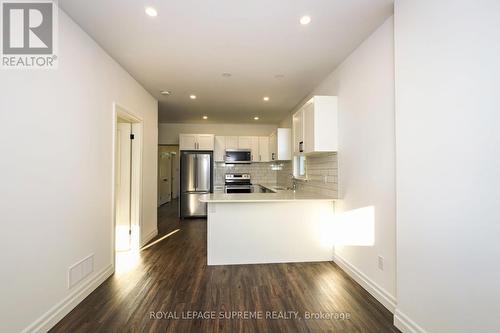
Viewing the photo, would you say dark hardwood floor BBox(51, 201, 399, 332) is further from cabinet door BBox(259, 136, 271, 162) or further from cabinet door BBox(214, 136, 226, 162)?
cabinet door BBox(259, 136, 271, 162)

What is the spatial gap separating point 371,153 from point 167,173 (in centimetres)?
765

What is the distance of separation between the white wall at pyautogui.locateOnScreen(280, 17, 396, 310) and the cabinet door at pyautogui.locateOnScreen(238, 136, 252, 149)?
3.43 metres

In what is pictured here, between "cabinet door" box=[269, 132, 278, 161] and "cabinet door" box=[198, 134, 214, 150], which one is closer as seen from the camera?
"cabinet door" box=[269, 132, 278, 161]

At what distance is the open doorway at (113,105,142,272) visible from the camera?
3.38m

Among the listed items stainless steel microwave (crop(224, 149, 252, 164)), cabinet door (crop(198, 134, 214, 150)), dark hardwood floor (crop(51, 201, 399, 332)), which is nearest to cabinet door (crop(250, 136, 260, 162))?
stainless steel microwave (crop(224, 149, 252, 164))

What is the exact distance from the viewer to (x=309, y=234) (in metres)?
3.08

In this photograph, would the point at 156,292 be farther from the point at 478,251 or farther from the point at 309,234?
the point at 478,251

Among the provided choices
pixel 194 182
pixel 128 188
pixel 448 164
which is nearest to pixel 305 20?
pixel 448 164

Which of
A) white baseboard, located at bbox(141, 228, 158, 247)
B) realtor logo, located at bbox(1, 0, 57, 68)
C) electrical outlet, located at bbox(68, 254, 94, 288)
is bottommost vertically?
white baseboard, located at bbox(141, 228, 158, 247)

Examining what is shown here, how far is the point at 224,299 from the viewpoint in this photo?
214 centimetres

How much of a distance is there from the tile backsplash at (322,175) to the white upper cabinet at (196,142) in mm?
2656

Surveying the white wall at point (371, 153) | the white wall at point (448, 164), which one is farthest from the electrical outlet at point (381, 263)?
the white wall at point (448, 164)

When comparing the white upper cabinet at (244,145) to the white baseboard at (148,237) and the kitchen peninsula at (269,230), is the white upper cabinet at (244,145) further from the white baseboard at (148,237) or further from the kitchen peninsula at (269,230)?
the kitchen peninsula at (269,230)

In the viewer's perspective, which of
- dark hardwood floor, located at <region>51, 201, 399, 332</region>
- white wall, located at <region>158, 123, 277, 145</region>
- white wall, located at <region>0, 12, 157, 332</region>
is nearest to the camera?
white wall, located at <region>0, 12, 157, 332</region>
